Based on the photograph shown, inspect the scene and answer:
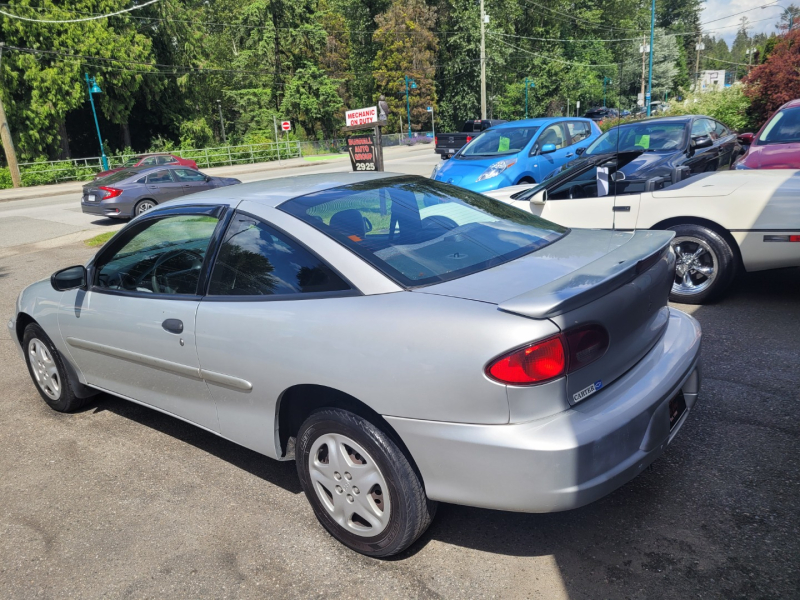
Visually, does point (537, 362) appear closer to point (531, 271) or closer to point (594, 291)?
point (594, 291)

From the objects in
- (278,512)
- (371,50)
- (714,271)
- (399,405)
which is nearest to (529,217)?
(399,405)

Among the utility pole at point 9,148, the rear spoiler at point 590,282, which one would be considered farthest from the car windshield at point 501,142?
the utility pole at point 9,148

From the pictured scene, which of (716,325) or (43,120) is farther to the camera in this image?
(43,120)

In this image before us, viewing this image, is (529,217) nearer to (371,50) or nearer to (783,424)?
(783,424)

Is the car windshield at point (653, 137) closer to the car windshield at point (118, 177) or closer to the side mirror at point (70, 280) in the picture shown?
the side mirror at point (70, 280)

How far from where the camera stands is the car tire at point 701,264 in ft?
17.0

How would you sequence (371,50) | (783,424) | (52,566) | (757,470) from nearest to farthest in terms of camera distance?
(52,566) < (757,470) < (783,424) < (371,50)

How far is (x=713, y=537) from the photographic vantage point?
8.54 ft

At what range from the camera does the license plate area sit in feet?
8.76

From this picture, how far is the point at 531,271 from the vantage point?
267 cm

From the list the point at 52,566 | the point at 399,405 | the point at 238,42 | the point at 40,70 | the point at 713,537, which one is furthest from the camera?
the point at 238,42

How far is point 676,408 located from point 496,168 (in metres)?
8.39

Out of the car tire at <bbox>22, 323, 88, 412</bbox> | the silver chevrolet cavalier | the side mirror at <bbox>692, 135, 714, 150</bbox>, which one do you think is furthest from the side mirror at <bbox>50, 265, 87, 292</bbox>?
the side mirror at <bbox>692, 135, 714, 150</bbox>

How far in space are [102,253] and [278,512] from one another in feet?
6.51
